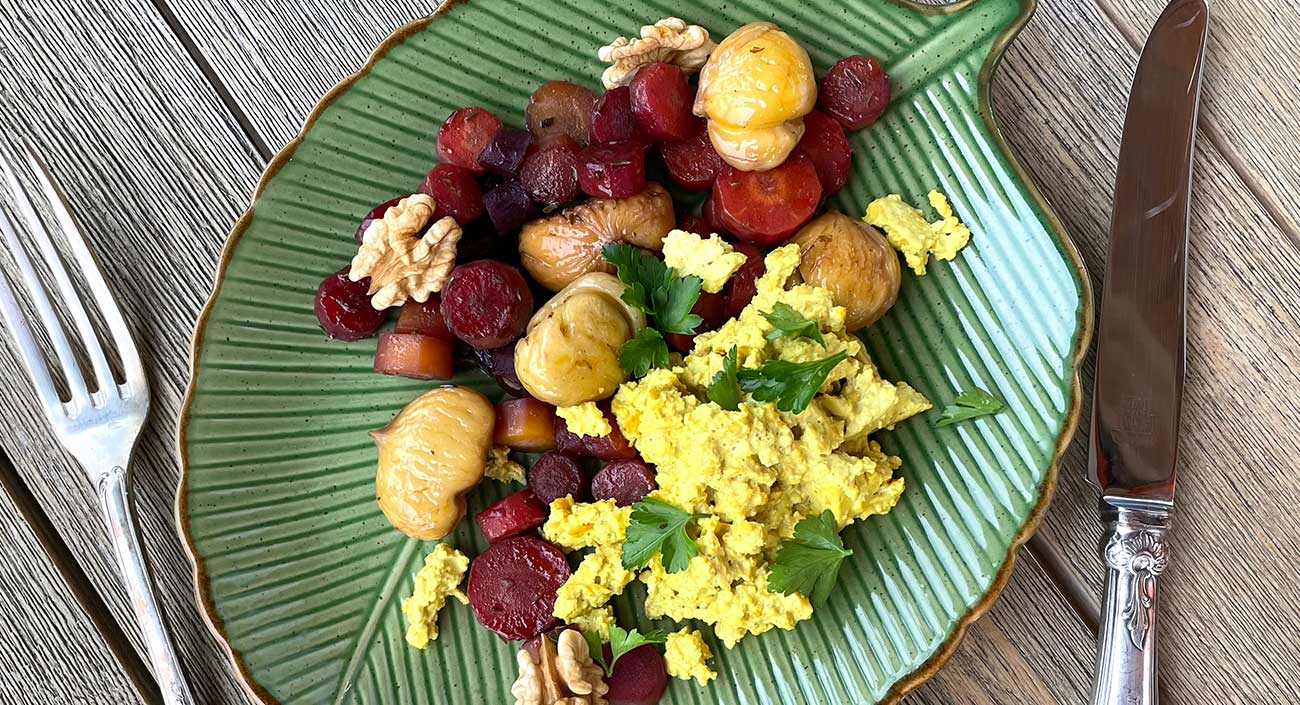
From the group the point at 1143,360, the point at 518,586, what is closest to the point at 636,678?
the point at 518,586

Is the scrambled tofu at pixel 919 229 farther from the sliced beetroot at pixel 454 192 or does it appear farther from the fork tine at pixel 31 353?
the fork tine at pixel 31 353

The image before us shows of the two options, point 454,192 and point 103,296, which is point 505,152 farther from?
point 103,296

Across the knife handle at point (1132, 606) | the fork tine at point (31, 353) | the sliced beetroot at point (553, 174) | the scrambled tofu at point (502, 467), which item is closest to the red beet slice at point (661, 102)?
the sliced beetroot at point (553, 174)

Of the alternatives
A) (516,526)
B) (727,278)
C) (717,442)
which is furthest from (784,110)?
(516,526)

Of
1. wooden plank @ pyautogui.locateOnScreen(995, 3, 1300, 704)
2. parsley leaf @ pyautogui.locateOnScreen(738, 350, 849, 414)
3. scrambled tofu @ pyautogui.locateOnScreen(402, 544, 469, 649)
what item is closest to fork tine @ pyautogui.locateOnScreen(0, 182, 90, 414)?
scrambled tofu @ pyautogui.locateOnScreen(402, 544, 469, 649)

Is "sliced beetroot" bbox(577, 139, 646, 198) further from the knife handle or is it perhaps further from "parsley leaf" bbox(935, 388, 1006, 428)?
the knife handle

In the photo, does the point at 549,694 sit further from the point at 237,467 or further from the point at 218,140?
the point at 218,140
